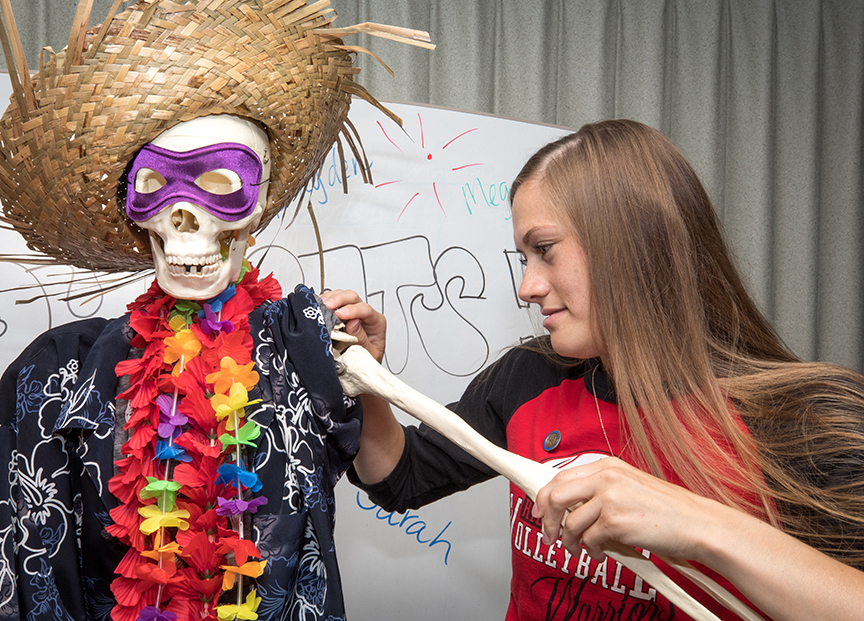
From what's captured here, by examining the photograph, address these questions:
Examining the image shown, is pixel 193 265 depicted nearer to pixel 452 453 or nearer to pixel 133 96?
pixel 133 96

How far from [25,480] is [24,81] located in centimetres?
43

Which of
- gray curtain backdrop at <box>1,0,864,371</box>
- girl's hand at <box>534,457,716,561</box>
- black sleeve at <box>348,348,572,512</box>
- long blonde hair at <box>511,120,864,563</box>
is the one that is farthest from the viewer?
gray curtain backdrop at <box>1,0,864,371</box>

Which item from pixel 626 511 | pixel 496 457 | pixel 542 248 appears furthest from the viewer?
pixel 542 248

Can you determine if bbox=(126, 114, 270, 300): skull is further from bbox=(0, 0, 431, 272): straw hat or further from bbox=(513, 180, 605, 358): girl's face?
bbox=(513, 180, 605, 358): girl's face

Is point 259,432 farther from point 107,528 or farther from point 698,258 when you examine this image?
point 698,258

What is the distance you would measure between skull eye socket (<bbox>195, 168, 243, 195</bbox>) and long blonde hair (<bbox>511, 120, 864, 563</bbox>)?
406mm

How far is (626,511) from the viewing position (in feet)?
2.10

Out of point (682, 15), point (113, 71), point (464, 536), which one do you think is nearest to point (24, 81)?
point (113, 71)

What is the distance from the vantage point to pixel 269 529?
0.73 m

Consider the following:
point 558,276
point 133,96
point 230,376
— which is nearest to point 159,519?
point 230,376

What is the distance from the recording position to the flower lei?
71cm

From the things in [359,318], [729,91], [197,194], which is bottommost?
[359,318]

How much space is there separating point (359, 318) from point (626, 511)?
1.37ft

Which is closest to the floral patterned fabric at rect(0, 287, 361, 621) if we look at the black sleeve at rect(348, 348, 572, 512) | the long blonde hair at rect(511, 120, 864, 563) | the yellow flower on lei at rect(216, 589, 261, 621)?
the yellow flower on lei at rect(216, 589, 261, 621)
